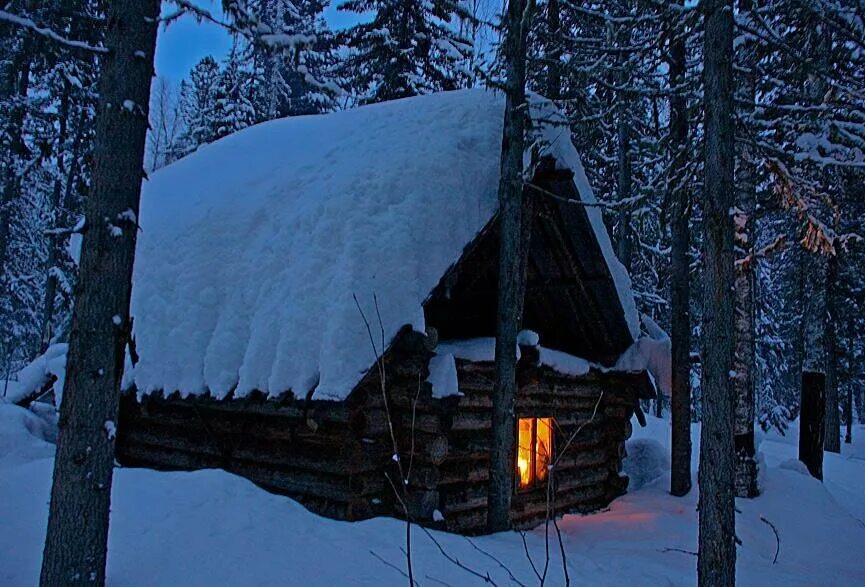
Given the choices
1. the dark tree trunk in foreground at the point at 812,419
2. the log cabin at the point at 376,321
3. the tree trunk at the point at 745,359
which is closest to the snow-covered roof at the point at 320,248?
the log cabin at the point at 376,321

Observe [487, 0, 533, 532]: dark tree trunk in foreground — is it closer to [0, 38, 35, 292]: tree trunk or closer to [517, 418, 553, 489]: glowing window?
[517, 418, 553, 489]: glowing window

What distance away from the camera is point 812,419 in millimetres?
12125

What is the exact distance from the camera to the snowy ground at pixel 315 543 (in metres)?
5.19

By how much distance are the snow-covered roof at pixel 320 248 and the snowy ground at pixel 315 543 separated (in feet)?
4.43

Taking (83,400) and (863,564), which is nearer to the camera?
(83,400)

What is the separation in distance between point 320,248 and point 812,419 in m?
10.5

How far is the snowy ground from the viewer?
17.0 ft

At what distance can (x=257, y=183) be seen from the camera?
33.4 feet

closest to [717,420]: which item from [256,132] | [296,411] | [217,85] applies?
[296,411]

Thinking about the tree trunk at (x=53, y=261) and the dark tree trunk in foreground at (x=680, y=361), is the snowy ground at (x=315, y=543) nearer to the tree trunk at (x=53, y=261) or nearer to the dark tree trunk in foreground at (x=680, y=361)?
the dark tree trunk in foreground at (x=680, y=361)

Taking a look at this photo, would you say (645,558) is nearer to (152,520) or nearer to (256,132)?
(152,520)

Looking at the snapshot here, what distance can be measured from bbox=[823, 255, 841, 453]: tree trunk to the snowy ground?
10413 millimetres

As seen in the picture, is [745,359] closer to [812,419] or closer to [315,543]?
[812,419]

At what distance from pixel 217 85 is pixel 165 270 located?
20.5m
